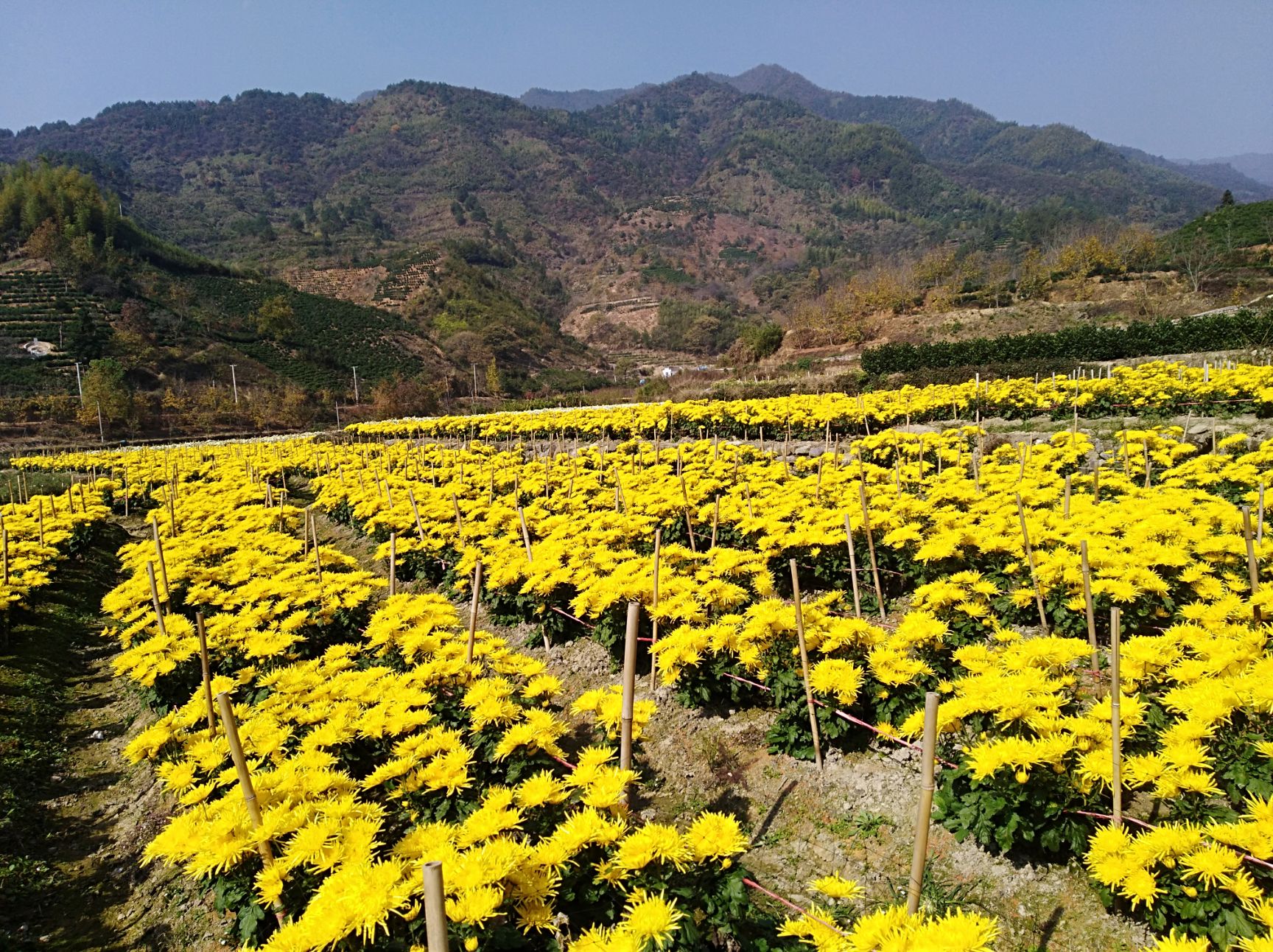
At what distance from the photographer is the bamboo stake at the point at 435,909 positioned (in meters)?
1.90

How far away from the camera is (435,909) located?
1.94 m

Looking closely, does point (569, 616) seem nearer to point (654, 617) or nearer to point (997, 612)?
point (654, 617)

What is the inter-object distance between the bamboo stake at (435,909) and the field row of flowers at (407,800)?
0.43 metres

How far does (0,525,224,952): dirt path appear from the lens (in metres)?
4.31

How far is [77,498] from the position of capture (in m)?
16.0

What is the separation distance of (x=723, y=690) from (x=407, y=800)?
2953 mm

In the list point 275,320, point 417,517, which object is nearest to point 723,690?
point 417,517

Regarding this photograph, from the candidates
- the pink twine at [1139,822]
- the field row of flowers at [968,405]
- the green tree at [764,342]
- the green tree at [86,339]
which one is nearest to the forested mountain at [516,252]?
the green tree at [764,342]

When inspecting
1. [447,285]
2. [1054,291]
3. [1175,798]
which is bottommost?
[1175,798]

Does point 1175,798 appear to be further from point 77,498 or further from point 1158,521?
point 77,498

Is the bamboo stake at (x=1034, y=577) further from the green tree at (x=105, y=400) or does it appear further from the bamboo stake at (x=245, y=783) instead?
the green tree at (x=105, y=400)

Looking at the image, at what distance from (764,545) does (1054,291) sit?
52.1 metres

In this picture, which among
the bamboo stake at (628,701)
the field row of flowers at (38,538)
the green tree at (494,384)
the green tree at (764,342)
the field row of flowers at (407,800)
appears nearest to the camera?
the field row of flowers at (407,800)

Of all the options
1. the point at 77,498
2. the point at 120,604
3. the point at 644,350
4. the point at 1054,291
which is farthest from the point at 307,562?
the point at 644,350
